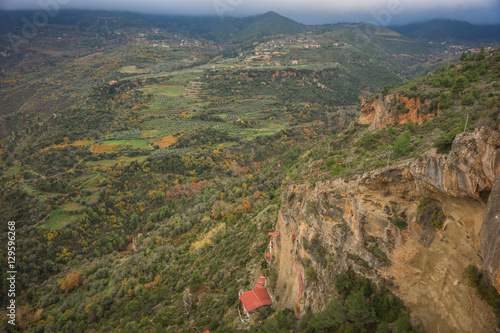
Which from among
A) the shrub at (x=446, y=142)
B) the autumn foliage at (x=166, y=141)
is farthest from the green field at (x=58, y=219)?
the shrub at (x=446, y=142)

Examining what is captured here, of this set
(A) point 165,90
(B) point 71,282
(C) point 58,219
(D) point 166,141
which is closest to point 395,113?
(B) point 71,282

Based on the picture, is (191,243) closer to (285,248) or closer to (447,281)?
(285,248)

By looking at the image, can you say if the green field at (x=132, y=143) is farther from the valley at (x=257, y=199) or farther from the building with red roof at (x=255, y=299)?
the building with red roof at (x=255, y=299)

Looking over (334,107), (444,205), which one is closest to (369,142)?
(444,205)

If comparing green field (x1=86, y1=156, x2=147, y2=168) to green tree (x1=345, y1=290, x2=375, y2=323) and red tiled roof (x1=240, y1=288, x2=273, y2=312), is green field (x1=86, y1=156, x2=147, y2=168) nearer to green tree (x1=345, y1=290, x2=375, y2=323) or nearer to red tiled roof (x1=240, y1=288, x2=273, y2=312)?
red tiled roof (x1=240, y1=288, x2=273, y2=312)

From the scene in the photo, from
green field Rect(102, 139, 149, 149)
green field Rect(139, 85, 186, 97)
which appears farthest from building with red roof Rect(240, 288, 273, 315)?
green field Rect(139, 85, 186, 97)

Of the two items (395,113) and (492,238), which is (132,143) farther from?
(492,238)

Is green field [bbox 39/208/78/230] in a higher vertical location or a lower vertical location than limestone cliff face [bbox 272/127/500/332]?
lower
